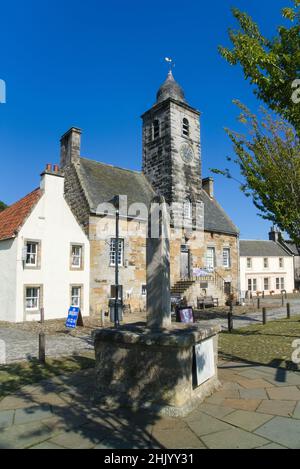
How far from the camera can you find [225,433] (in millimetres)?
4359

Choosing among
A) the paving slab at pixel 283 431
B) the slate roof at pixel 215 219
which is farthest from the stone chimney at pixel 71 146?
the paving slab at pixel 283 431

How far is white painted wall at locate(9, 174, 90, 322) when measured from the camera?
59.0ft

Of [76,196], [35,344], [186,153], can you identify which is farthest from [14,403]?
[186,153]

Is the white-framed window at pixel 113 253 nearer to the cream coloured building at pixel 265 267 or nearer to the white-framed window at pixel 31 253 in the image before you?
the white-framed window at pixel 31 253

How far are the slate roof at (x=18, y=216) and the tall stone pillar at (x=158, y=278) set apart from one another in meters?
13.6

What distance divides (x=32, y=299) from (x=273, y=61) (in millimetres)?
16255

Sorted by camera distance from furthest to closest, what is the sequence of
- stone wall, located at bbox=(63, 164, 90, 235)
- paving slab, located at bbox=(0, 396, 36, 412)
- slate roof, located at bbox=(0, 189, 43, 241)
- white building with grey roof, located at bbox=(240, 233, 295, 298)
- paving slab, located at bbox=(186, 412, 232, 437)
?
white building with grey roof, located at bbox=(240, 233, 295, 298)
stone wall, located at bbox=(63, 164, 90, 235)
slate roof, located at bbox=(0, 189, 43, 241)
paving slab, located at bbox=(0, 396, 36, 412)
paving slab, located at bbox=(186, 412, 232, 437)

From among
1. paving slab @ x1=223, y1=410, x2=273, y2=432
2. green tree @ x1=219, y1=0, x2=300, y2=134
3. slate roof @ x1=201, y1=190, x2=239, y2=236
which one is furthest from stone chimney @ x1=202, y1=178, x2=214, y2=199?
paving slab @ x1=223, y1=410, x2=273, y2=432

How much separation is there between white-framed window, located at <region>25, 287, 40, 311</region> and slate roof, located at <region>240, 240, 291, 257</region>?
100ft

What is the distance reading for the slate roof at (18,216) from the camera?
713 inches

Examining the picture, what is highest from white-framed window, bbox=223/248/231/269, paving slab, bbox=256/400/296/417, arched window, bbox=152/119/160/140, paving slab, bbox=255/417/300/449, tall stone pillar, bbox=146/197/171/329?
arched window, bbox=152/119/160/140

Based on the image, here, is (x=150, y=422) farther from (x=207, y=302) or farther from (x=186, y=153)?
(x=186, y=153)

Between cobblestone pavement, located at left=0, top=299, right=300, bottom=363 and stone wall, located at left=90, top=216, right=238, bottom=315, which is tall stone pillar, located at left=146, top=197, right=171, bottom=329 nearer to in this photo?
cobblestone pavement, located at left=0, top=299, right=300, bottom=363

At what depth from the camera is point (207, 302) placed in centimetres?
2555
